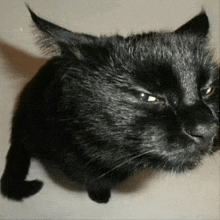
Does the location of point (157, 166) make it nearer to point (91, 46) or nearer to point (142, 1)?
point (91, 46)

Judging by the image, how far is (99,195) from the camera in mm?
770

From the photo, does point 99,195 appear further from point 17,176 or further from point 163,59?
point 163,59

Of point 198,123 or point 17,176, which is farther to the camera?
point 17,176

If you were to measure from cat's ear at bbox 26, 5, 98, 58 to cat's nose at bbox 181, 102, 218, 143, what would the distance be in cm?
27

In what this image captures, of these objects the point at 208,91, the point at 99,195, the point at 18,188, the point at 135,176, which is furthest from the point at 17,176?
the point at 208,91

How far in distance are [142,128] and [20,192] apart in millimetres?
392

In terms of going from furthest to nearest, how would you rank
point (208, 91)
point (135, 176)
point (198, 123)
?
point (135, 176) < point (208, 91) < point (198, 123)

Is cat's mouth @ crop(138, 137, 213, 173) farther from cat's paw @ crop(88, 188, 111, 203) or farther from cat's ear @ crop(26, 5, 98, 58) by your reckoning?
cat's ear @ crop(26, 5, 98, 58)

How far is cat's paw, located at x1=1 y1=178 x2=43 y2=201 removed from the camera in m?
0.74

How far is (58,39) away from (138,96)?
0.21 meters

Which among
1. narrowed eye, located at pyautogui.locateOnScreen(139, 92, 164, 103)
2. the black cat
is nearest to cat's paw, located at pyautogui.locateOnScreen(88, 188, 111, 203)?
the black cat

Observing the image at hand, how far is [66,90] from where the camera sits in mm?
660

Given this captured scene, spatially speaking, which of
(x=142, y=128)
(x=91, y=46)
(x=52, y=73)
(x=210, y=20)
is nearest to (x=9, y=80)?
(x=52, y=73)

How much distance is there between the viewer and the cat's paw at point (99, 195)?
764 mm
